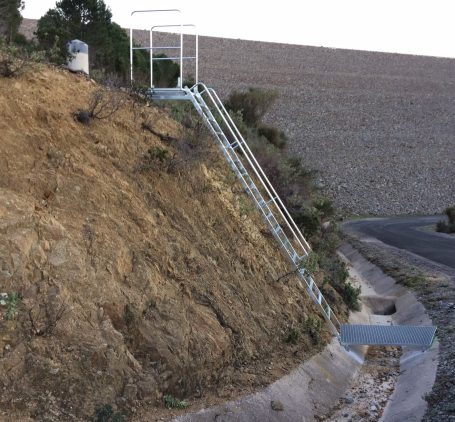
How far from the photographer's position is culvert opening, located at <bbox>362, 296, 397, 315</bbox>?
18016 mm

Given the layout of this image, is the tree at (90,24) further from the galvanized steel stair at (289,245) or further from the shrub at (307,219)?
the galvanized steel stair at (289,245)

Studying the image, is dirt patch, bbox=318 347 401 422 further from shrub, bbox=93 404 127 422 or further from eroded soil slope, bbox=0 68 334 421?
shrub, bbox=93 404 127 422

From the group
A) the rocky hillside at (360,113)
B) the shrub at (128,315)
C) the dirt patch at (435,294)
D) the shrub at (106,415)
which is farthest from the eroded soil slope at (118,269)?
the rocky hillside at (360,113)

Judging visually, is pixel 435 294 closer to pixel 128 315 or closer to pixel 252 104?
pixel 128 315

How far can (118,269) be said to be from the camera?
8836 millimetres

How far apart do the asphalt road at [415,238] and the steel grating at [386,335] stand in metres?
10.4

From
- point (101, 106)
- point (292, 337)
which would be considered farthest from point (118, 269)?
point (292, 337)

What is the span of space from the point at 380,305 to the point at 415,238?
687 inches

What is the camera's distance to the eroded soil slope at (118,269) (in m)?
7.43

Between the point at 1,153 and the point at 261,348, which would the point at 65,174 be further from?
the point at 261,348

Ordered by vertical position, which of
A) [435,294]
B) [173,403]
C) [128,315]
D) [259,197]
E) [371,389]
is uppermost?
[259,197]

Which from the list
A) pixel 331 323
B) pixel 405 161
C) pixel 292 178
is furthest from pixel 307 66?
pixel 331 323

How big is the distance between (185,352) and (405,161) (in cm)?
6643

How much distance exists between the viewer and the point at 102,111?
11195 millimetres
